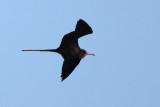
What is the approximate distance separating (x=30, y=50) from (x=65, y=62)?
5.46 feet

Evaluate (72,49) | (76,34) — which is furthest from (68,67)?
(76,34)

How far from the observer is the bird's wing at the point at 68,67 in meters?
20.1

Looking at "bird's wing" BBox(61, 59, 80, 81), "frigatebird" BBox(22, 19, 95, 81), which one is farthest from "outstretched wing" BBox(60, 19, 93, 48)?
"bird's wing" BBox(61, 59, 80, 81)

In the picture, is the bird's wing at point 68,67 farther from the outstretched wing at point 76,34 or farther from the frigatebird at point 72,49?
the outstretched wing at point 76,34

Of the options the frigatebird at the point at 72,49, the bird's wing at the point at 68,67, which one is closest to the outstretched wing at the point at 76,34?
the frigatebird at the point at 72,49

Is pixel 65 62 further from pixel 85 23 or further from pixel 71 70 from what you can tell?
pixel 85 23

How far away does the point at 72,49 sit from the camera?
19.6 metres

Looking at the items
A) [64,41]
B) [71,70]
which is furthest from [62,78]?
[64,41]

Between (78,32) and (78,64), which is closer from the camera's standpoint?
(78,32)

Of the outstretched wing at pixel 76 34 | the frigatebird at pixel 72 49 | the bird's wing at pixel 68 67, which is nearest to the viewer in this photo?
the outstretched wing at pixel 76 34

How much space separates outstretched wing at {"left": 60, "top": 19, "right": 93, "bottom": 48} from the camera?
18844 millimetres

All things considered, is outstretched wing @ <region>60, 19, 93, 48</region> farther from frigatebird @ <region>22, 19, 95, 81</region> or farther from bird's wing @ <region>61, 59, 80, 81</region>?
bird's wing @ <region>61, 59, 80, 81</region>

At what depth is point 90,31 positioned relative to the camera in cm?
1914

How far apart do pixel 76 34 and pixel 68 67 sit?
1710 mm
